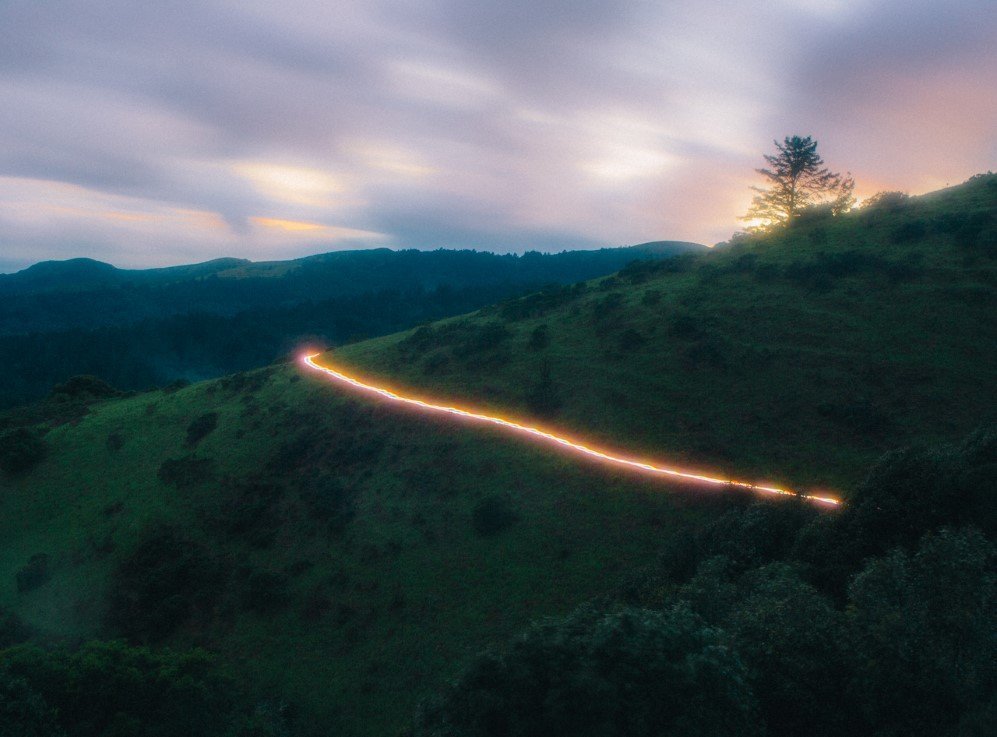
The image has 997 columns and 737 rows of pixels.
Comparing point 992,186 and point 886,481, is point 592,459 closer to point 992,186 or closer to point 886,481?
point 886,481

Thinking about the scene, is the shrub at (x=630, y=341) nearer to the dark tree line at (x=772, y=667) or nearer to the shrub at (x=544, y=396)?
the shrub at (x=544, y=396)

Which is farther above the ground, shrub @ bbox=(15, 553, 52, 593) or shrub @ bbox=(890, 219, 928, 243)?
shrub @ bbox=(890, 219, 928, 243)

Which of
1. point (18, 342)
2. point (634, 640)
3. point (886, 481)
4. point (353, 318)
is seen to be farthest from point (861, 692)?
point (18, 342)

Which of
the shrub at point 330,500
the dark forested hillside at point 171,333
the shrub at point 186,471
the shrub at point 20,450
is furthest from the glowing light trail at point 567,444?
the dark forested hillside at point 171,333

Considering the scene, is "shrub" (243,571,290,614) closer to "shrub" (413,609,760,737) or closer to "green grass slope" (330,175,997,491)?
"green grass slope" (330,175,997,491)

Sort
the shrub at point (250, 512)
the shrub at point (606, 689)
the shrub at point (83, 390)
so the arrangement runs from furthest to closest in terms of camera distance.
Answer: the shrub at point (83, 390) → the shrub at point (250, 512) → the shrub at point (606, 689)

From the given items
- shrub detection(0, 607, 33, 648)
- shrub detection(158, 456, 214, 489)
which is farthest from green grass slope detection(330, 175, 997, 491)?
shrub detection(0, 607, 33, 648)
